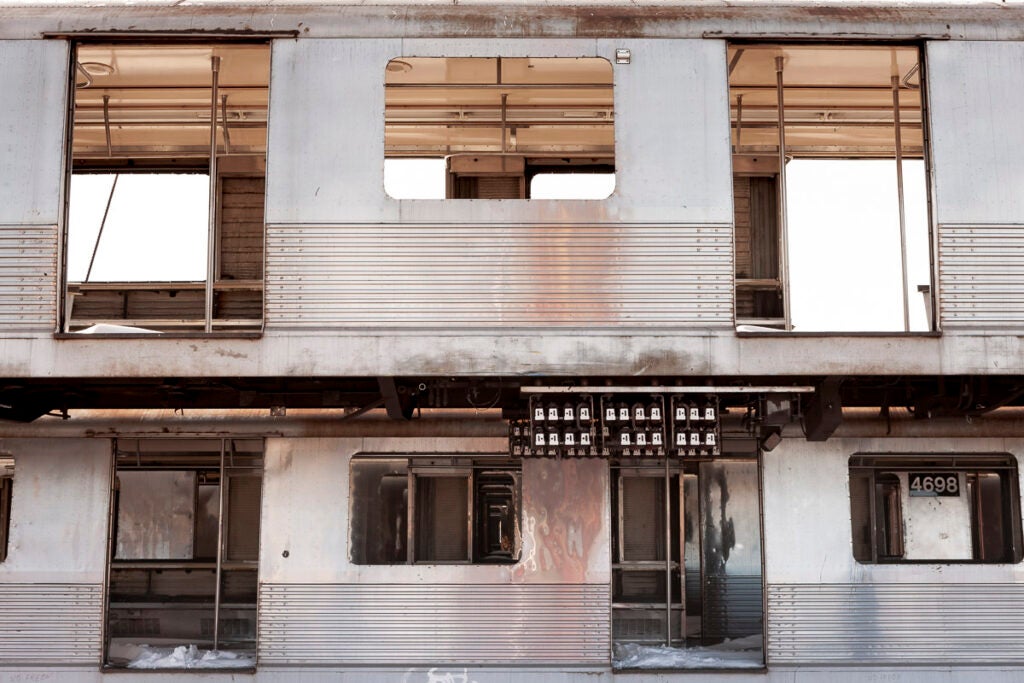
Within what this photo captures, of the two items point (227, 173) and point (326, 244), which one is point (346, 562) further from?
point (227, 173)

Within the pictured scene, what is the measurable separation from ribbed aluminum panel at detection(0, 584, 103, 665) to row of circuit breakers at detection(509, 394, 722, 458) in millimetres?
4612

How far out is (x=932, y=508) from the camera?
10680 millimetres

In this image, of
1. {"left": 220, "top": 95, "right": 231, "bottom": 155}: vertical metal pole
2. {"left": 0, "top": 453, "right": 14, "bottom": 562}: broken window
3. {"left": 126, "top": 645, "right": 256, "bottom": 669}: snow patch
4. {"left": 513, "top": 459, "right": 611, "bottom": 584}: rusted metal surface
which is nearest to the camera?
{"left": 513, "top": 459, "right": 611, "bottom": 584}: rusted metal surface

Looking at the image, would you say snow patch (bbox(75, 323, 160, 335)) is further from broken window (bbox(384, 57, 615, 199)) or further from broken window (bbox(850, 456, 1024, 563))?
broken window (bbox(850, 456, 1024, 563))

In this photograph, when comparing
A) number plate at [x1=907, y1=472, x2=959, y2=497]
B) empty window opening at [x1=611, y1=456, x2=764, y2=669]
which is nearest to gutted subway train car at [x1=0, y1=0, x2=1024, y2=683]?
number plate at [x1=907, y1=472, x2=959, y2=497]

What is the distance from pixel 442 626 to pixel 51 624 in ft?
12.5

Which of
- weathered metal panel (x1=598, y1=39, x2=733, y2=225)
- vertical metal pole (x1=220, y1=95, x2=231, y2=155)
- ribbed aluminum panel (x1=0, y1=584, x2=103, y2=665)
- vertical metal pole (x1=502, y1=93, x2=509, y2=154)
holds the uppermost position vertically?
vertical metal pole (x1=220, y1=95, x2=231, y2=155)

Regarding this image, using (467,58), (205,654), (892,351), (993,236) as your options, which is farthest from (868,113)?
(205,654)

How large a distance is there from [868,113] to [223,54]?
23.5ft

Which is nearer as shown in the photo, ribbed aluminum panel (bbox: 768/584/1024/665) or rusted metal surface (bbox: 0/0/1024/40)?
rusted metal surface (bbox: 0/0/1024/40)

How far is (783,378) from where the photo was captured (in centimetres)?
924

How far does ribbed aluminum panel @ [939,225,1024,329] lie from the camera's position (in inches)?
349

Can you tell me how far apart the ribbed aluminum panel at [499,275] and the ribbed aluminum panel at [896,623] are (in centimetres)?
304

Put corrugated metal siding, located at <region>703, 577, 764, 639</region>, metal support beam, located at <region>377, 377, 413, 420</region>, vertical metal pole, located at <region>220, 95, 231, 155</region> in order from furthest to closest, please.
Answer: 1. corrugated metal siding, located at <region>703, 577, 764, 639</region>
2. vertical metal pole, located at <region>220, 95, 231, 155</region>
3. metal support beam, located at <region>377, 377, 413, 420</region>
